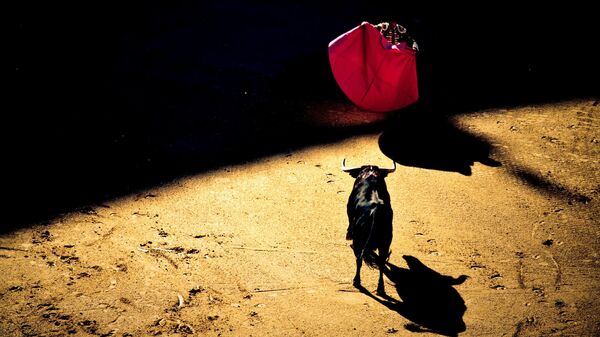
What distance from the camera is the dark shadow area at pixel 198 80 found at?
6555 mm

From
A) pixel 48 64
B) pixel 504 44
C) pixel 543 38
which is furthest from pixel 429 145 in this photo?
pixel 48 64

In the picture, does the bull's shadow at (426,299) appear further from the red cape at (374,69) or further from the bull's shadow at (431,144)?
the red cape at (374,69)

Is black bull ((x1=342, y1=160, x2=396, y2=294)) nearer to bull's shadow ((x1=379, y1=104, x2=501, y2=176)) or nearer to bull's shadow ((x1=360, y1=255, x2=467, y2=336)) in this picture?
bull's shadow ((x1=360, y1=255, x2=467, y2=336))

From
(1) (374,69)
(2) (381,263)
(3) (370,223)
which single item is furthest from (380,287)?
(1) (374,69)

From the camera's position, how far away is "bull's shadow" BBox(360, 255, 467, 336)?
4457 millimetres

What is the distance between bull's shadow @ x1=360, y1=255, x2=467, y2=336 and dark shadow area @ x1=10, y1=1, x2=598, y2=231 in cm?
227

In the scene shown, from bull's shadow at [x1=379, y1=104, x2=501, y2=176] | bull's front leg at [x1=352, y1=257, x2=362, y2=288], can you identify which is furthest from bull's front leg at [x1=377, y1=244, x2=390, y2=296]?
bull's shadow at [x1=379, y1=104, x2=501, y2=176]

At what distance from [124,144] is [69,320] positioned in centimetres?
299

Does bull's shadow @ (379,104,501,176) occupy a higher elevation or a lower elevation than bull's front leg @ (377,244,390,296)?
higher

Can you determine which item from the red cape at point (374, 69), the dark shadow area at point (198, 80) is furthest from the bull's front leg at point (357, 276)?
the red cape at point (374, 69)

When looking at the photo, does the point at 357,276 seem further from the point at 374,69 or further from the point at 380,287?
the point at 374,69

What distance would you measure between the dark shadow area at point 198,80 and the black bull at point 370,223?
209cm

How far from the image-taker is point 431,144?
718cm

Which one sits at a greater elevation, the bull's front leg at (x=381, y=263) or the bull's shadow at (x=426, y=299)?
the bull's front leg at (x=381, y=263)
